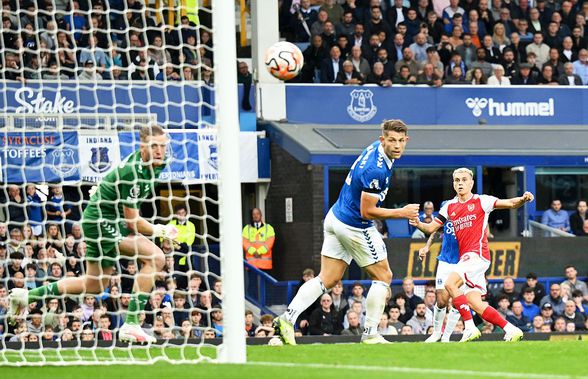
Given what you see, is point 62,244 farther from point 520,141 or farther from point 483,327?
point 520,141

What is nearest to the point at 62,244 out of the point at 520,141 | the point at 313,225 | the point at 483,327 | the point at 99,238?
the point at 99,238

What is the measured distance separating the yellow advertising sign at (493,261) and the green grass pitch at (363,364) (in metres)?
10.3

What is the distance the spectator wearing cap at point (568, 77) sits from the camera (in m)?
26.3

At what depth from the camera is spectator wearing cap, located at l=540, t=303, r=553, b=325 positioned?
66.8 feet

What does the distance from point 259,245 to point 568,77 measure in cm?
784

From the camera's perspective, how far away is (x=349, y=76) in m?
24.7

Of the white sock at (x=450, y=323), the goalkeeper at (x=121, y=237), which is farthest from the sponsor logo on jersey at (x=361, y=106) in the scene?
the goalkeeper at (x=121, y=237)

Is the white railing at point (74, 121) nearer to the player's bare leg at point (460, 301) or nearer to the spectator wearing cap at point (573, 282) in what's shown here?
the player's bare leg at point (460, 301)

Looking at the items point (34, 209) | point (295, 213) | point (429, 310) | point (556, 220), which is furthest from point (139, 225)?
point (556, 220)

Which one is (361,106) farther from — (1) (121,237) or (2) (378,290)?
(1) (121,237)

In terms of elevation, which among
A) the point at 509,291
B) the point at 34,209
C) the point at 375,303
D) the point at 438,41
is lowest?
the point at 509,291

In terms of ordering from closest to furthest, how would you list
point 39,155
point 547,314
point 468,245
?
point 468,245
point 39,155
point 547,314

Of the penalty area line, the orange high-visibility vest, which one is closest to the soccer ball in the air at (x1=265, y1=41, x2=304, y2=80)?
the orange high-visibility vest

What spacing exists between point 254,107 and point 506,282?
5.85m
